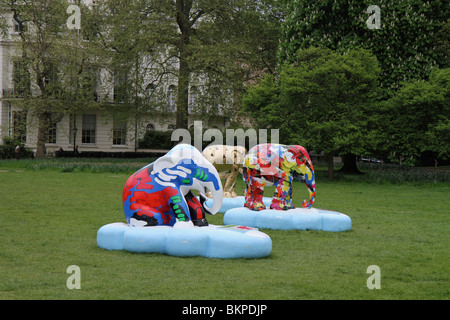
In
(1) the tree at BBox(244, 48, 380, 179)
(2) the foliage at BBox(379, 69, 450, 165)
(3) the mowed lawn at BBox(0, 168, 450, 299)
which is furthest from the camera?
(1) the tree at BBox(244, 48, 380, 179)

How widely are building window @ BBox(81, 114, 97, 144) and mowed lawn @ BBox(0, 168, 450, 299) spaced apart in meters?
34.3

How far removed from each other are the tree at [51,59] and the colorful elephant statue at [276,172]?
24.0 m

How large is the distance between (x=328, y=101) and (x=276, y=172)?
1332 centimetres

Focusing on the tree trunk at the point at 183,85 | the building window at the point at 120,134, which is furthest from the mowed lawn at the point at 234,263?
the building window at the point at 120,134

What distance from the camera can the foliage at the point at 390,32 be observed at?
87.2 feet

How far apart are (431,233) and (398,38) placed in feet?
58.0

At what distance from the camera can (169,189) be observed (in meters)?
9.52

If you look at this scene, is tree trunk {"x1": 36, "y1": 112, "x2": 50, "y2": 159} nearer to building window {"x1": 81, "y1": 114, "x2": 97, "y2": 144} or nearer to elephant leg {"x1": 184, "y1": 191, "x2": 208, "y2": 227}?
building window {"x1": 81, "y1": 114, "x2": 97, "y2": 144}

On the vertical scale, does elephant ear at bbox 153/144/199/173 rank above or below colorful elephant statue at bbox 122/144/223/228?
above

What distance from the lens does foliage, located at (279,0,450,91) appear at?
1046 inches

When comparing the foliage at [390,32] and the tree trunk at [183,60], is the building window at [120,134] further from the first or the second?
the foliage at [390,32]

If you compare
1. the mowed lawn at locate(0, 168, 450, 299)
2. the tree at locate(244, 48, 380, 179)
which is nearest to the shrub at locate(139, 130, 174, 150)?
the tree at locate(244, 48, 380, 179)

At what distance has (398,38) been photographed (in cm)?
2702

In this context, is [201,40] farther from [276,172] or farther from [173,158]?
[173,158]
